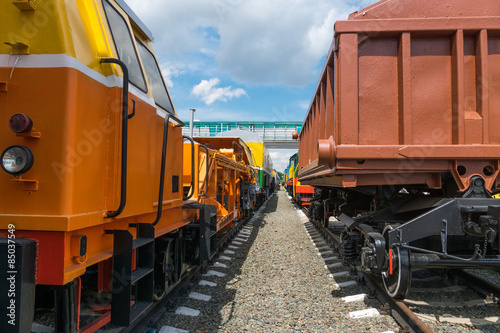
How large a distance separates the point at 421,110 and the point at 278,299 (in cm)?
301

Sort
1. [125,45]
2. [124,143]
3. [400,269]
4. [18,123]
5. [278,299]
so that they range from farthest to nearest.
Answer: [278,299], [400,269], [125,45], [124,143], [18,123]

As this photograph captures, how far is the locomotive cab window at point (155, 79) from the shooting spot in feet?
11.4

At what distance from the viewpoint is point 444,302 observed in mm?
4070

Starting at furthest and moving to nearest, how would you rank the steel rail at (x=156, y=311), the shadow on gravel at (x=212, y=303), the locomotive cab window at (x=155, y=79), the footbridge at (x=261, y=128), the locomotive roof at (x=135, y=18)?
1. the footbridge at (x=261, y=128)
2. the shadow on gravel at (x=212, y=303)
3. the locomotive cab window at (x=155, y=79)
4. the steel rail at (x=156, y=311)
5. the locomotive roof at (x=135, y=18)

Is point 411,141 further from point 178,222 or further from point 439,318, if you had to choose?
point 178,222

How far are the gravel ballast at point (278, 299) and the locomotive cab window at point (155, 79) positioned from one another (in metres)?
2.44

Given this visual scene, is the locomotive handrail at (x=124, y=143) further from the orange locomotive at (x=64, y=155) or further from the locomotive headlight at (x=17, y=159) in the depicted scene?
the locomotive headlight at (x=17, y=159)

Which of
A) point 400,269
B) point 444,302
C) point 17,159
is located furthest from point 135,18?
point 444,302

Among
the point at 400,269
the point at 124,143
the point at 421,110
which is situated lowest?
the point at 400,269

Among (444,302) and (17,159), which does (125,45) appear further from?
(444,302)

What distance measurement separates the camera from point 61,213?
1.93 meters

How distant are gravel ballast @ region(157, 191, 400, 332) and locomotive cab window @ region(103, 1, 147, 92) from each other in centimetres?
260

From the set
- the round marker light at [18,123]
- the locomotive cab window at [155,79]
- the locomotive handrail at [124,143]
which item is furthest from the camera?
the locomotive cab window at [155,79]

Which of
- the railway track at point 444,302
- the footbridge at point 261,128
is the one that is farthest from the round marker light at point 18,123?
the footbridge at point 261,128
